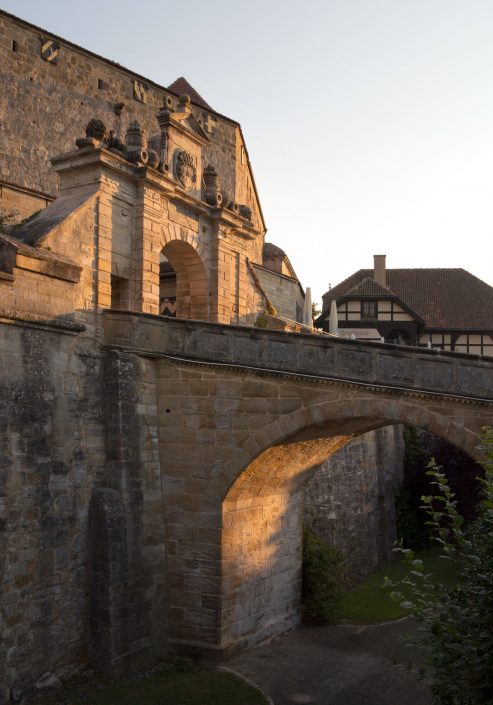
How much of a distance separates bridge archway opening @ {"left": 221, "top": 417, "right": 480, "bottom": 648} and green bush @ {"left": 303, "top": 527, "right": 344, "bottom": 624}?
0.28 metres

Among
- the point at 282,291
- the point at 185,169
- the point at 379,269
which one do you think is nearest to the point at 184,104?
the point at 185,169

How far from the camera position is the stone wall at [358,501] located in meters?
18.7

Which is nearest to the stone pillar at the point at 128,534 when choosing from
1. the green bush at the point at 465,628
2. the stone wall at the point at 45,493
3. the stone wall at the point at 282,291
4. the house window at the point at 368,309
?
the stone wall at the point at 45,493

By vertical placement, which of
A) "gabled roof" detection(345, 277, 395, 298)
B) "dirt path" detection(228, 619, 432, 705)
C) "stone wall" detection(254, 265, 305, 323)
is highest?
"gabled roof" detection(345, 277, 395, 298)

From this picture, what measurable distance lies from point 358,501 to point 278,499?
683 centimetres

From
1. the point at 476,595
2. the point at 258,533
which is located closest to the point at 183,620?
the point at 258,533

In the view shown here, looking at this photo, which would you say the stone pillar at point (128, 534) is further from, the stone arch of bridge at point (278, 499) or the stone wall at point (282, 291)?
the stone wall at point (282, 291)

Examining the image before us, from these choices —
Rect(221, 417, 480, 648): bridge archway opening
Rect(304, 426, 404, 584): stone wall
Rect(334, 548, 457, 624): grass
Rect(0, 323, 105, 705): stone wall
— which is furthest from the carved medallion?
Rect(334, 548, 457, 624): grass

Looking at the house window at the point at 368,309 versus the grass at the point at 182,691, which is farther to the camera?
the house window at the point at 368,309

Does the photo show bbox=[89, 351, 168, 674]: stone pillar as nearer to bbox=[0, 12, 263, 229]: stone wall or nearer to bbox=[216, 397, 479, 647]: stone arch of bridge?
bbox=[216, 397, 479, 647]: stone arch of bridge

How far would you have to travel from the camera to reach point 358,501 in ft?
67.9

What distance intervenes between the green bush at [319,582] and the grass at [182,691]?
12.3 feet

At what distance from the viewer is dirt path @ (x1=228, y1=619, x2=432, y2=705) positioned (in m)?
11.8

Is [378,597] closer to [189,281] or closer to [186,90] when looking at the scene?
[189,281]
